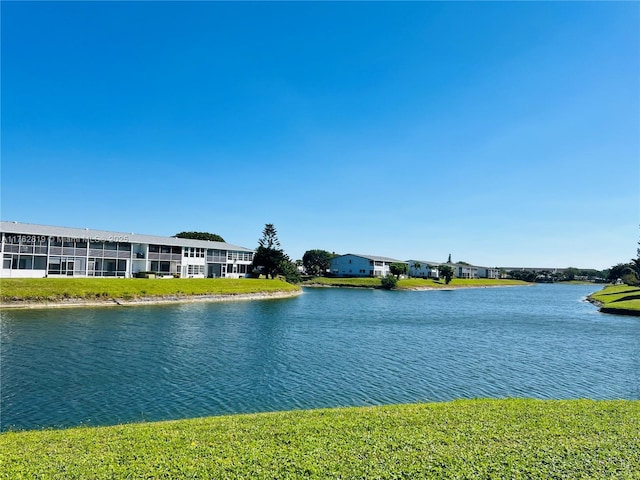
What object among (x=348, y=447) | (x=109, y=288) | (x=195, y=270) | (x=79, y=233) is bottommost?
(x=348, y=447)

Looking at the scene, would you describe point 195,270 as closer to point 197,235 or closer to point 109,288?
point 109,288

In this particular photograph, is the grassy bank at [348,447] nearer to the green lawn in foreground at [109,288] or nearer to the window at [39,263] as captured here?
the green lawn in foreground at [109,288]

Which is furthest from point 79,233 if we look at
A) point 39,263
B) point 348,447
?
point 348,447

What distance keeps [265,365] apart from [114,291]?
3319 centimetres

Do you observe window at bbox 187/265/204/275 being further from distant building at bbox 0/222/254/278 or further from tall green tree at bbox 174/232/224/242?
tall green tree at bbox 174/232/224/242

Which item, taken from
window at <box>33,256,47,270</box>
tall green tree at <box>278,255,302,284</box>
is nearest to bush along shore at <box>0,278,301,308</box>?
window at <box>33,256,47,270</box>

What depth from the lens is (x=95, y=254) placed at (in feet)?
187

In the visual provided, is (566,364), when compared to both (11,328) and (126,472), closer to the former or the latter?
(126,472)

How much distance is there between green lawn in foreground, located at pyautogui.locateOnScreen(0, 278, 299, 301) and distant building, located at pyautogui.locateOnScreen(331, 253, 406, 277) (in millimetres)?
66783

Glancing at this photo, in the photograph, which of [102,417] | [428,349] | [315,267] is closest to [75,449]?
[102,417]

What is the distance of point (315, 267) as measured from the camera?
131 m

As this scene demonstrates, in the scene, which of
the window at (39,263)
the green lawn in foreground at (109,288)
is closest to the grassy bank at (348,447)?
the green lawn in foreground at (109,288)

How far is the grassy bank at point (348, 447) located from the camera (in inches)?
295

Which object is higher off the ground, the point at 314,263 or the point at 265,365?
the point at 314,263
